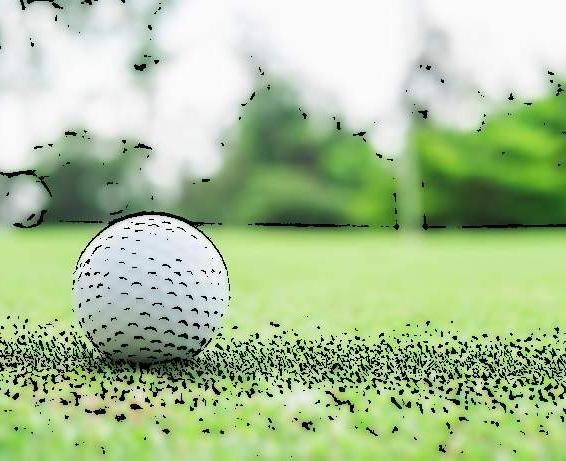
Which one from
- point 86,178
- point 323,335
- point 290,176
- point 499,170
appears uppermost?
point 323,335

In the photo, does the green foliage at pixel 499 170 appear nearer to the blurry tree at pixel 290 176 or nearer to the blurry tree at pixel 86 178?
the blurry tree at pixel 290 176

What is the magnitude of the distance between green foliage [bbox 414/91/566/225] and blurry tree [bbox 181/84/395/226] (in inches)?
93.8

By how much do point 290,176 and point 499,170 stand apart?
33.0 feet

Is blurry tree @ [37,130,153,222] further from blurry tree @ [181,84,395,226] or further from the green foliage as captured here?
the green foliage

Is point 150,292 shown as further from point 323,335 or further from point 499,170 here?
point 499,170

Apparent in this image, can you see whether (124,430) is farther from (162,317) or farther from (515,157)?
(515,157)

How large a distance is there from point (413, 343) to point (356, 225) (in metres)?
31.1

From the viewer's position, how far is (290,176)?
37.6 metres

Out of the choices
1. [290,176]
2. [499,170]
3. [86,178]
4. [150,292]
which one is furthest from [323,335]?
[290,176]

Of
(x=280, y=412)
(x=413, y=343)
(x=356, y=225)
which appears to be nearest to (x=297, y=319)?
(x=413, y=343)

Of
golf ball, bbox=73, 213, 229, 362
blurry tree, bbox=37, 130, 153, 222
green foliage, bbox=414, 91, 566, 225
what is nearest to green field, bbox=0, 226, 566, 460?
golf ball, bbox=73, 213, 229, 362

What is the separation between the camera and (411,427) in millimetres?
3170

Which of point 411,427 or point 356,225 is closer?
point 411,427

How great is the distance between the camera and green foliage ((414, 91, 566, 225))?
35062 millimetres
